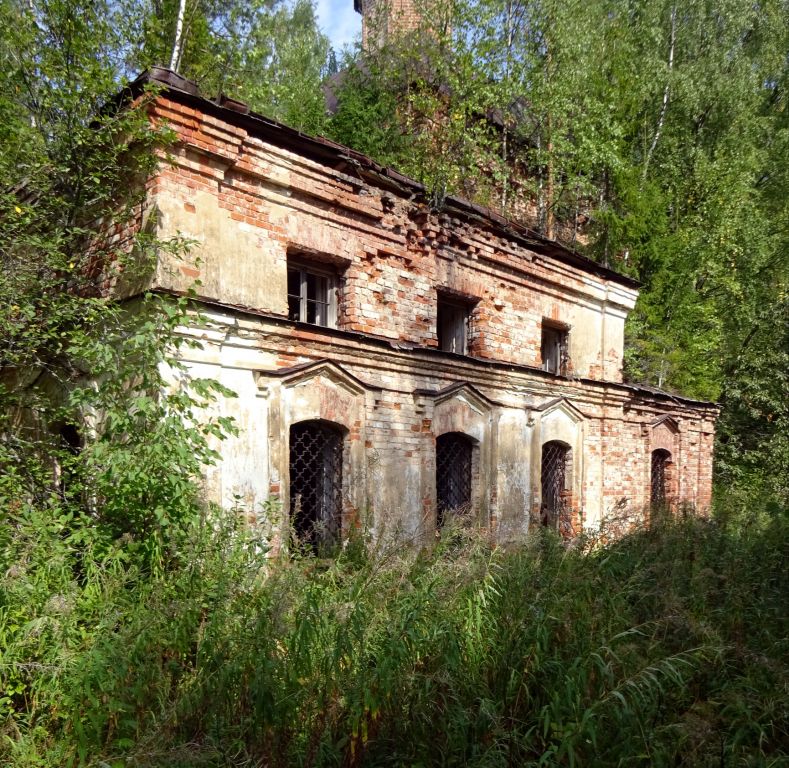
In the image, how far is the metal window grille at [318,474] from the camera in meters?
6.87

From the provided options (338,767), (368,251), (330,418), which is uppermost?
(368,251)

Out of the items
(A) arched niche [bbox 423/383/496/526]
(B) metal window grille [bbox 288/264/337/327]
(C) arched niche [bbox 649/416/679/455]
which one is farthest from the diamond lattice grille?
(B) metal window grille [bbox 288/264/337/327]

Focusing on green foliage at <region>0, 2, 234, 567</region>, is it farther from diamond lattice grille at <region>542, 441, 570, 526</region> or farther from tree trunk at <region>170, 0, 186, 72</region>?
diamond lattice grille at <region>542, 441, 570, 526</region>

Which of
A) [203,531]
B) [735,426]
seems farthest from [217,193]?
[735,426]

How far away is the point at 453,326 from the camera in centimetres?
915

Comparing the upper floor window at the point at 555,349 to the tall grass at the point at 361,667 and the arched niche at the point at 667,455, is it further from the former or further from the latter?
the tall grass at the point at 361,667

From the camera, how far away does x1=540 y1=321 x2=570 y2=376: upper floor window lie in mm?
10766

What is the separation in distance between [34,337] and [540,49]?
1482cm

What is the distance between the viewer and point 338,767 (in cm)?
341

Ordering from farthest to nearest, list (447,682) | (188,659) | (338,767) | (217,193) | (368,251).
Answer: (368,251), (217,193), (188,659), (447,682), (338,767)

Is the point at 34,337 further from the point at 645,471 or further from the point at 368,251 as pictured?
the point at 645,471

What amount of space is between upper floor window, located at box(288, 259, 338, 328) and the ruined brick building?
0.02 metres

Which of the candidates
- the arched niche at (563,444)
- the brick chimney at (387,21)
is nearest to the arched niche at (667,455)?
the arched niche at (563,444)

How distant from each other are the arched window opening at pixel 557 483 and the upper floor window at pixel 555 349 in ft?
4.38
